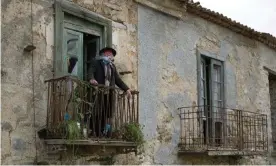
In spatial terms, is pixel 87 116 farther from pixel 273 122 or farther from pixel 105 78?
pixel 273 122

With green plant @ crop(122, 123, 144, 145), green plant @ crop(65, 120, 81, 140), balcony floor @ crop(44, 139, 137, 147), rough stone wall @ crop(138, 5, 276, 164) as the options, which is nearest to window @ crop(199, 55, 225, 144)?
rough stone wall @ crop(138, 5, 276, 164)

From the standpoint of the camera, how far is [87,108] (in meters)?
7.22

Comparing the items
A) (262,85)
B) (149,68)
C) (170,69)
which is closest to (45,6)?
(149,68)

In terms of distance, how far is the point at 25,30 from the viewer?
6996 millimetres

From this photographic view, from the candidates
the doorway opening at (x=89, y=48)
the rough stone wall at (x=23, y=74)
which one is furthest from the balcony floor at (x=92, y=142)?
the doorway opening at (x=89, y=48)

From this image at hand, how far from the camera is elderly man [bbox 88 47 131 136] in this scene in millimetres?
7363

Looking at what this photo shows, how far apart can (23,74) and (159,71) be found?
10.6 ft

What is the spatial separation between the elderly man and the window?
3061 millimetres

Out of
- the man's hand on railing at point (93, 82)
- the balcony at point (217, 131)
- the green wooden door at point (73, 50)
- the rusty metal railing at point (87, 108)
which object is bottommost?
the balcony at point (217, 131)

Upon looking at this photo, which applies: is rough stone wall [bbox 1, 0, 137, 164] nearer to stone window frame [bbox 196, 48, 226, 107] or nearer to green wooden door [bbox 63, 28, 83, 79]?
green wooden door [bbox 63, 28, 83, 79]

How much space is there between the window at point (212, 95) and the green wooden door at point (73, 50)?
3373 mm

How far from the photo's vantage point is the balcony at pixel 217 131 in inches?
382

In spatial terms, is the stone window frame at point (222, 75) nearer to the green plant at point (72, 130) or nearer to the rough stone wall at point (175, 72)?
the rough stone wall at point (175, 72)

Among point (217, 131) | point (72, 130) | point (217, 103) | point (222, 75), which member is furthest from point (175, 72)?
point (72, 130)
